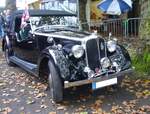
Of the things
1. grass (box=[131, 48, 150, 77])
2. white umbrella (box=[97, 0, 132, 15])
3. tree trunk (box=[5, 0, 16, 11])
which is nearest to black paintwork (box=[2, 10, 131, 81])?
grass (box=[131, 48, 150, 77])

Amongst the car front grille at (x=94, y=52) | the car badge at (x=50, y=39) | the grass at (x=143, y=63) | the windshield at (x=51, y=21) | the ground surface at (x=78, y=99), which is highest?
the windshield at (x=51, y=21)

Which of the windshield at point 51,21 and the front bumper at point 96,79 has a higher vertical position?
the windshield at point 51,21

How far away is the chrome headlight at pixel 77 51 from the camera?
6574mm

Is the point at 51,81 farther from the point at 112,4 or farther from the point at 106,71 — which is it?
the point at 112,4

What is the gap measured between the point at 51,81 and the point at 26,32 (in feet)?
Answer: 7.83

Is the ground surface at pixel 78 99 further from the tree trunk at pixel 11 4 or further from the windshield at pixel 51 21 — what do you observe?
the tree trunk at pixel 11 4

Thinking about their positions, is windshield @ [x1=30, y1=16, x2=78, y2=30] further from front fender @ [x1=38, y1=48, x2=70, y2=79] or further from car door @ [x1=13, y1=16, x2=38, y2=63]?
front fender @ [x1=38, y1=48, x2=70, y2=79]

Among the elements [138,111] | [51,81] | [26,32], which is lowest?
[138,111]

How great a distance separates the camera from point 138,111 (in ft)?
20.4

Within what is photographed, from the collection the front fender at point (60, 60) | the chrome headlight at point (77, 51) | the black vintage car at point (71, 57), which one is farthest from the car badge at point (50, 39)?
the chrome headlight at point (77, 51)

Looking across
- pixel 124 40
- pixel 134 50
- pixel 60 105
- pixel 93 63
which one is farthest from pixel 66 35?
pixel 124 40

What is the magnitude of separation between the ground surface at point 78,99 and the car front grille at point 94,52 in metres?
0.79

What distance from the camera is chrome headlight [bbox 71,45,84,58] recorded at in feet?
21.6

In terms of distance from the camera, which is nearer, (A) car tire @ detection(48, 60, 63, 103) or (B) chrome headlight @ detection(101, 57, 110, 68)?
(A) car tire @ detection(48, 60, 63, 103)
